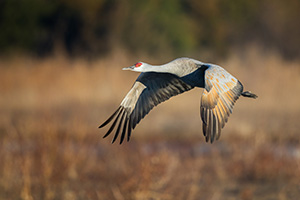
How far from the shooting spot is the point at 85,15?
19375mm

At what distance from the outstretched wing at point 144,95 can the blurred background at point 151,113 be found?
155 cm

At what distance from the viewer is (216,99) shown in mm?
4801

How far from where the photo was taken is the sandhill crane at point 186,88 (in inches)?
186

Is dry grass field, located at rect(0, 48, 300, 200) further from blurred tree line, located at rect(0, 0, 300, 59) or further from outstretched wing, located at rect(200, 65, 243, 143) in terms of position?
blurred tree line, located at rect(0, 0, 300, 59)

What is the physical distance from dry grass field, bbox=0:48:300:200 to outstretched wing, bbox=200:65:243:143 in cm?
256

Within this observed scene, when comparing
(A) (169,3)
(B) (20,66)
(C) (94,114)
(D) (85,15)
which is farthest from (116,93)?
(A) (169,3)

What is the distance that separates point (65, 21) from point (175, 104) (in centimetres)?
821

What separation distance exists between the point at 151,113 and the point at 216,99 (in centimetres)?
750

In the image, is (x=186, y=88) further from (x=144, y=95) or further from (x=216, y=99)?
(x=216, y=99)

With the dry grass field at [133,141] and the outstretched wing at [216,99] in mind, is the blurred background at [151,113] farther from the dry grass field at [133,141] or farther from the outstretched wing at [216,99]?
the outstretched wing at [216,99]

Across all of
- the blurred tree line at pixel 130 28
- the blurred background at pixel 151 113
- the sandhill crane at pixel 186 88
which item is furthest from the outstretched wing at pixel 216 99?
the blurred tree line at pixel 130 28

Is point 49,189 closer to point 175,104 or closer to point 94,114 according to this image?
point 94,114

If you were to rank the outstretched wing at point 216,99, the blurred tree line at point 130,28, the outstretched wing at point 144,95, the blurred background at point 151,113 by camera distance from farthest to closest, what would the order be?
the blurred tree line at point 130,28
the blurred background at point 151,113
the outstretched wing at point 144,95
the outstretched wing at point 216,99

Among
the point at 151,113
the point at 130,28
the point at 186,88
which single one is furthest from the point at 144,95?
the point at 130,28
